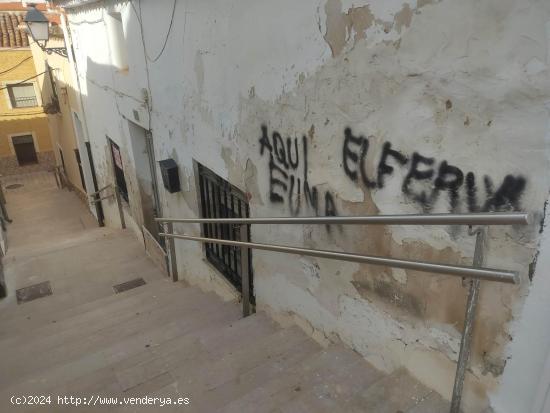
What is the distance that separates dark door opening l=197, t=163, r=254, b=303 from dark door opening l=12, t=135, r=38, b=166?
19.0 meters

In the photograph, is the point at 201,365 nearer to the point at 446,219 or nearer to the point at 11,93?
the point at 446,219

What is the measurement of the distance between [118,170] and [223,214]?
5.23 metres

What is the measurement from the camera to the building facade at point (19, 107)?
1758 cm

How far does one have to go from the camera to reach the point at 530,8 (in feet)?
4.84

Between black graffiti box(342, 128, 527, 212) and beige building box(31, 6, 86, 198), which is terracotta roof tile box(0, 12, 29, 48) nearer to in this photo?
beige building box(31, 6, 86, 198)

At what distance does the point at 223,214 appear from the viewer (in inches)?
185

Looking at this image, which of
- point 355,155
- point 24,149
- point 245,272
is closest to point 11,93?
point 24,149

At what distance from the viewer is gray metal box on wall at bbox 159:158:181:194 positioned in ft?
17.0

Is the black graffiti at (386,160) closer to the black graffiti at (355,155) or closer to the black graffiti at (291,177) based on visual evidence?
the black graffiti at (355,155)

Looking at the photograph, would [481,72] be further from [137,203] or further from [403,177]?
[137,203]

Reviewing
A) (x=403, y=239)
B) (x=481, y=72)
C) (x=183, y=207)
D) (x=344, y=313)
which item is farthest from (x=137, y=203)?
(x=481, y=72)

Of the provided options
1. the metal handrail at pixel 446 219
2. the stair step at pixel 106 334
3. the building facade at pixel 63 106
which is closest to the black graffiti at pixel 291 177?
the metal handrail at pixel 446 219

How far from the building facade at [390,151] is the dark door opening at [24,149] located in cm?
1910

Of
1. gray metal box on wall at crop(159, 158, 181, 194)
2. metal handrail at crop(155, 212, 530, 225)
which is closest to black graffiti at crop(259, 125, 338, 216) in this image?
metal handrail at crop(155, 212, 530, 225)
